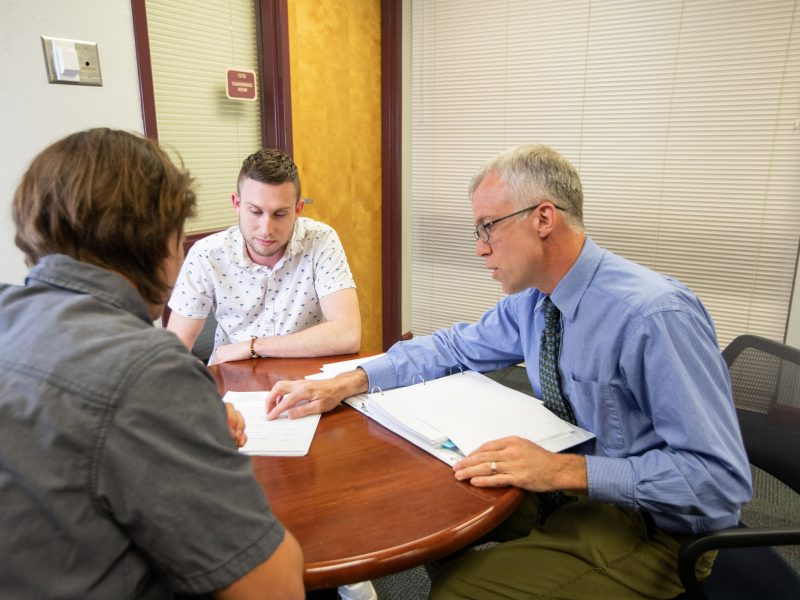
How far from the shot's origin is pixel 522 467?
3.55 ft

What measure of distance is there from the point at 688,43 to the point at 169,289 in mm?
3015

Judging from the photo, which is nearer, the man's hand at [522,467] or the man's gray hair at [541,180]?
the man's hand at [522,467]

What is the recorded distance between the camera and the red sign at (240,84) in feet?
8.63

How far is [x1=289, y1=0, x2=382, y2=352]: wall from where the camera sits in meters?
3.06

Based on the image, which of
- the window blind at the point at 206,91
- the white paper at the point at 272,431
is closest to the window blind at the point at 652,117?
the window blind at the point at 206,91

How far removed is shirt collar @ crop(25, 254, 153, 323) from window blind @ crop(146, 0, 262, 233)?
5.30ft

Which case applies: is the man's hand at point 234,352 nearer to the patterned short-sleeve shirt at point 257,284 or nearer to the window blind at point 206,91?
the patterned short-sleeve shirt at point 257,284

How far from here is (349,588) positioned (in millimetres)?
1729

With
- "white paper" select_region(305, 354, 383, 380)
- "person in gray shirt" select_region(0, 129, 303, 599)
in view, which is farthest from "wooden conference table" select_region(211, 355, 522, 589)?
"white paper" select_region(305, 354, 383, 380)

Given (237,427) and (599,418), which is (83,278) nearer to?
(237,427)

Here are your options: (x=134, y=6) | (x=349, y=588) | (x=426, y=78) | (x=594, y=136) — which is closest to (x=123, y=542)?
(x=349, y=588)

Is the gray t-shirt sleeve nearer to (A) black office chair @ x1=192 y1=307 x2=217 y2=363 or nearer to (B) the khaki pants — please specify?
(B) the khaki pants

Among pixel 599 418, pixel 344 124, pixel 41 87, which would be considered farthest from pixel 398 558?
pixel 344 124

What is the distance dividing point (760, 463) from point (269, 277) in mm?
1479
